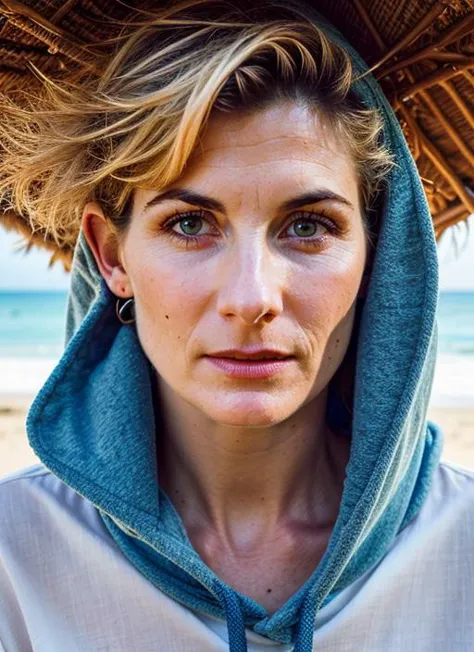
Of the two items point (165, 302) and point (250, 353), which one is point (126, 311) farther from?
point (250, 353)

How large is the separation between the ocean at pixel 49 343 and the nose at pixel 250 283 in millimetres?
10140

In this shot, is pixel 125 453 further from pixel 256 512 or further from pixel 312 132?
pixel 312 132

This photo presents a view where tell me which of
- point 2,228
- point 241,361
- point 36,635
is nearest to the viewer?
point 241,361

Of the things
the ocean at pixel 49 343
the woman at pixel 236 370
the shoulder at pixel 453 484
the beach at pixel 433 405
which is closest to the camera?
the woman at pixel 236 370

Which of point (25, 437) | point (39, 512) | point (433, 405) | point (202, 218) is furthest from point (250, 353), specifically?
point (433, 405)

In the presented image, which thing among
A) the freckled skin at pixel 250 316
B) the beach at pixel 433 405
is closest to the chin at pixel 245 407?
the freckled skin at pixel 250 316

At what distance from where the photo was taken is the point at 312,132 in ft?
5.95

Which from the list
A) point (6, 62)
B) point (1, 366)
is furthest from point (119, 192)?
point (1, 366)

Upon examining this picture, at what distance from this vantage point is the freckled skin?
1711 millimetres

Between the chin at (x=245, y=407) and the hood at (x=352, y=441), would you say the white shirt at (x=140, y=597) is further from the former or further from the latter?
→ the chin at (x=245, y=407)

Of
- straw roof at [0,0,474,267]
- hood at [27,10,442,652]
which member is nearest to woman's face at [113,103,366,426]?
hood at [27,10,442,652]

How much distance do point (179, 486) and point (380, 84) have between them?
3.48 feet

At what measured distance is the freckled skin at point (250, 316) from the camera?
1711 millimetres

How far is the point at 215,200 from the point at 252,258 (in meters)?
0.15
